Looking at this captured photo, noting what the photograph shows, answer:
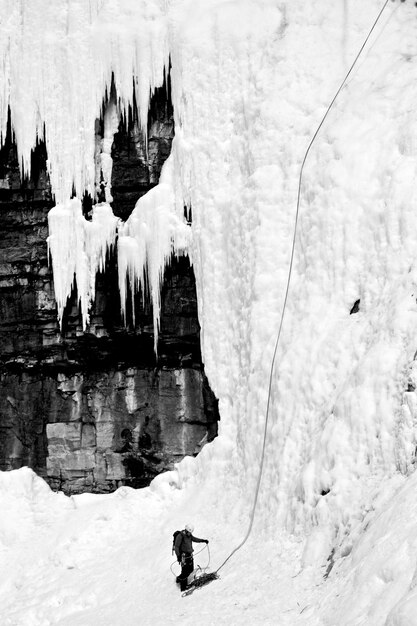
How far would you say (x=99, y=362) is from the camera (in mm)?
16328

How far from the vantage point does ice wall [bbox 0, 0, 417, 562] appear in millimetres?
11164

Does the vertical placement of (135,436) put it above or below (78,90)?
below

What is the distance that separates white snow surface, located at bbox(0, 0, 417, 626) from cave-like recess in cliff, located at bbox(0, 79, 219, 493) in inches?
15.2

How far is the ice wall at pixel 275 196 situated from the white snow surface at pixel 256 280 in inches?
1.4

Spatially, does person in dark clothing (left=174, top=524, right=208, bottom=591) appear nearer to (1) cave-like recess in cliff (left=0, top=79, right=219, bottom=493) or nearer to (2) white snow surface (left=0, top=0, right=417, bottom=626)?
(2) white snow surface (left=0, top=0, right=417, bottom=626)

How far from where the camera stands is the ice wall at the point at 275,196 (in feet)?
36.6

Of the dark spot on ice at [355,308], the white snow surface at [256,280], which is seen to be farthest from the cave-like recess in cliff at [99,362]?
the dark spot on ice at [355,308]

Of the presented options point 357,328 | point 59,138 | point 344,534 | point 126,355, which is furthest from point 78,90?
point 344,534

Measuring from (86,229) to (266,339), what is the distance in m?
4.48

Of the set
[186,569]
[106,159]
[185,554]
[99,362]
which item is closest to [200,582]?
[186,569]

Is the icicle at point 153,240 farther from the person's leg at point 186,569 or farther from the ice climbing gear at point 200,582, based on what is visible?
the ice climbing gear at point 200,582

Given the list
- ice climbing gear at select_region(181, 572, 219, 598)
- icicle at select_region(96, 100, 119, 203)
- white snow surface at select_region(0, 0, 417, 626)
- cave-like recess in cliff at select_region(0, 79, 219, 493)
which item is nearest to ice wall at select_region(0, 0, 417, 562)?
white snow surface at select_region(0, 0, 417, 626)

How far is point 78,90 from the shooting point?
53.9 feet

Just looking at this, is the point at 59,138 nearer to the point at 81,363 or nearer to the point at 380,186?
the point at 81,363
